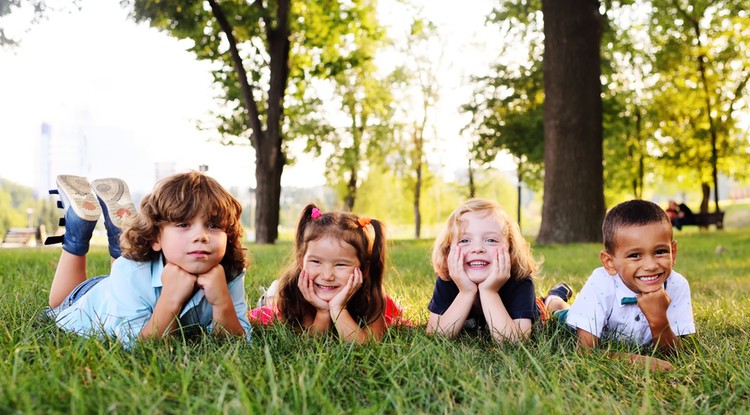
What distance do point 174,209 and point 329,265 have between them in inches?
32.7

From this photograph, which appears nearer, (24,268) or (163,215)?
(163,215)

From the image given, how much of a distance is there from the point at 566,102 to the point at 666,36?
16.1m

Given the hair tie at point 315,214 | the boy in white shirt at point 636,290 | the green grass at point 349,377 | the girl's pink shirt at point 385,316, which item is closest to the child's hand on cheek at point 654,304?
the boy in white shirt at point 636,290

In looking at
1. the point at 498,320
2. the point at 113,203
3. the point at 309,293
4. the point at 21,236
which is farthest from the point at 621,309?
the point at 21,236

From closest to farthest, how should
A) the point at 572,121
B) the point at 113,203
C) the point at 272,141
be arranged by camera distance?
the point at 113,203, the point at 572,121, the point at 272,141

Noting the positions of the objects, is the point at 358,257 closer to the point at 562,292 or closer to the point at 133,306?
the point at 133,306

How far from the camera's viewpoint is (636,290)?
3143 millimetres

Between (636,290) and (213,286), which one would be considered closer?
(213,286)

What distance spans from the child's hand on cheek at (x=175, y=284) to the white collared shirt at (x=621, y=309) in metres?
1.85

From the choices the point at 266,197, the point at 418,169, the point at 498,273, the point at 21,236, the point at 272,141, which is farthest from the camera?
the point at 418,169

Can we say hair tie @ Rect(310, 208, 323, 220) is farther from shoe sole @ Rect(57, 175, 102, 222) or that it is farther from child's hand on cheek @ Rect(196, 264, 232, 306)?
shoe sole @ Rect(57, 175, 102, 222)

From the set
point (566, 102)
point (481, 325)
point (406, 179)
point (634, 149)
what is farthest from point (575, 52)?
point (406, 179)

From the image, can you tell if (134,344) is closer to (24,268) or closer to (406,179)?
(24,268)

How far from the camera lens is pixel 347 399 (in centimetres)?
213
